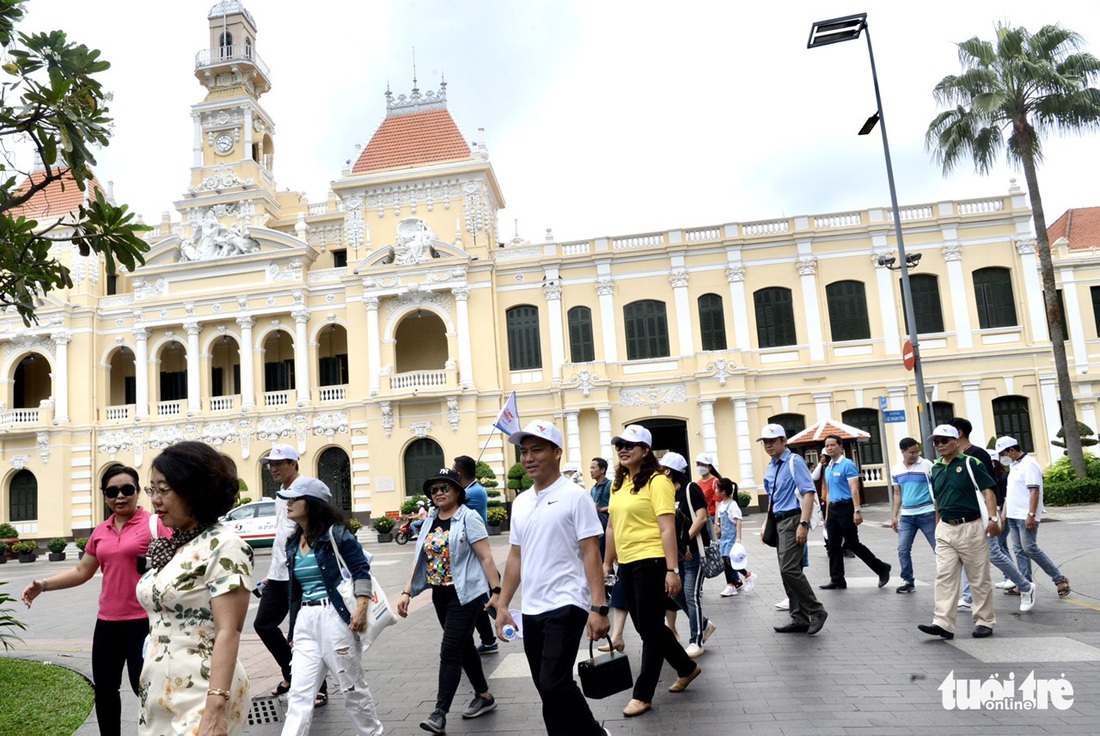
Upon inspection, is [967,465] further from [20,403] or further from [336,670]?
[20,403]

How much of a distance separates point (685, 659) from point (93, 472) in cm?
3100

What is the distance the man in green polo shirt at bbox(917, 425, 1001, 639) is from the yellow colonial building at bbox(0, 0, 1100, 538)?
65.9 feet

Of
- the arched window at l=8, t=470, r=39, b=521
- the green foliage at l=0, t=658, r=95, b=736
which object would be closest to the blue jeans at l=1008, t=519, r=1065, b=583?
the green foliage at l=0, t=658, r=95, b=736

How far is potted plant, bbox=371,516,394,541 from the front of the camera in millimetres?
24656

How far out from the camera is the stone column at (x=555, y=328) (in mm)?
28984

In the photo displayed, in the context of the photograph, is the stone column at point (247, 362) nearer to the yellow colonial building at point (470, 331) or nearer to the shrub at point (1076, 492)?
the yellow colonial building at point (470, 331)

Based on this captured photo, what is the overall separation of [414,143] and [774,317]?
607 inches

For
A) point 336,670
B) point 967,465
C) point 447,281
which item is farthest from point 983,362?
point 336,670

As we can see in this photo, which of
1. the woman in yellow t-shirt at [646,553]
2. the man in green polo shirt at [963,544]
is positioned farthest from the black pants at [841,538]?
the woman in yellow t-shirt at [646,553]

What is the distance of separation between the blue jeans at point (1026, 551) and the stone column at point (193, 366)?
1119 inches

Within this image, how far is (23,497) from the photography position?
31.4 meters

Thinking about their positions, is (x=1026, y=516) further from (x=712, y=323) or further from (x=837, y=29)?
(x=712, y=323)

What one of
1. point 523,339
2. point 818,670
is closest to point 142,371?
point 523,339

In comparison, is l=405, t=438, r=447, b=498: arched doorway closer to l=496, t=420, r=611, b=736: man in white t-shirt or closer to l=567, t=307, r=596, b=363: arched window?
l=567, t=307, r=596, b=363: arched window
